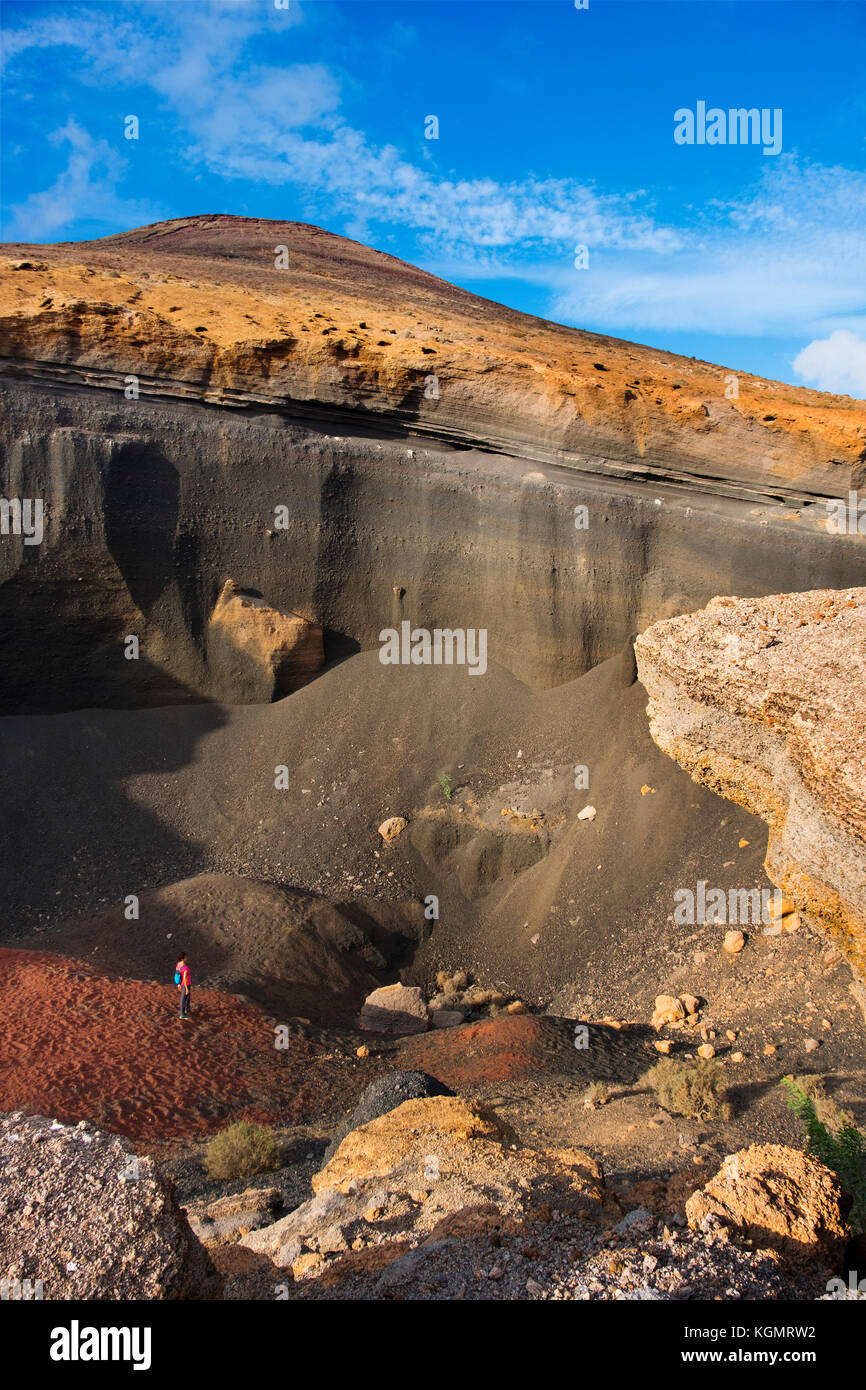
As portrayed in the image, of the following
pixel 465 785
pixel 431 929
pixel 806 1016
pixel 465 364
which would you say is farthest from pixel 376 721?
pixel 806 1016

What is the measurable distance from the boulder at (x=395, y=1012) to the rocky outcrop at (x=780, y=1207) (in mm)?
6822

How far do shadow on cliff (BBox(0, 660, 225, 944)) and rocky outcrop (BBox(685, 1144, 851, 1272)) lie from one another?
9.80 m

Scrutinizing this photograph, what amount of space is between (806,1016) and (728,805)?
3779 mm

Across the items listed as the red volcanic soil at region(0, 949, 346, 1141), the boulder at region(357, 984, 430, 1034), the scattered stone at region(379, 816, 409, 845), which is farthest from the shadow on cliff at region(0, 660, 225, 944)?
the boulder at region(357, 984, 430, 1034)

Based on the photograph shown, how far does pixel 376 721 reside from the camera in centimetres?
1540

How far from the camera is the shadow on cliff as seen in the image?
1324cm

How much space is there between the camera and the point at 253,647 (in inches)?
620

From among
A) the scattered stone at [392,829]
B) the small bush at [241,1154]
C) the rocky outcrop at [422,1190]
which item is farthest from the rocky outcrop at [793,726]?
the scattered stone at [392,829]

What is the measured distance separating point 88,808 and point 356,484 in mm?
7947
